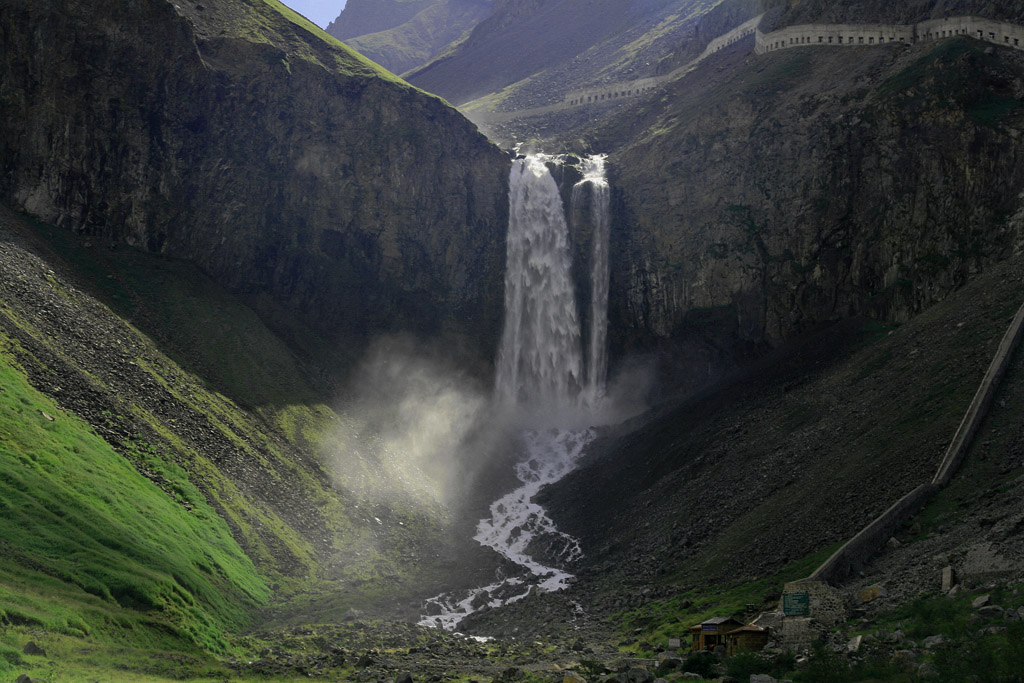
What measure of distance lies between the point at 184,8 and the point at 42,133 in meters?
23.4

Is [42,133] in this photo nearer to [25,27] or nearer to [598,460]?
[25,27]

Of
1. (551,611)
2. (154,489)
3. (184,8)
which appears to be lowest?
(551,611)

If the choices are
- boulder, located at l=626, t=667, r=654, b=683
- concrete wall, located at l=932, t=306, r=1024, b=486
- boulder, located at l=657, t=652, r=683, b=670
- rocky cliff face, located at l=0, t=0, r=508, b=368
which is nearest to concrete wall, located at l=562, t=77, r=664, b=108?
rocky cliff face, located at l=0, t=0, r=508, b=368

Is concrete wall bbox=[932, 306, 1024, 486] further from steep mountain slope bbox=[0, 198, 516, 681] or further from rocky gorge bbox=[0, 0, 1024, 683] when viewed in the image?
steep mountain slope bbox=[0, 198, 516, 681]

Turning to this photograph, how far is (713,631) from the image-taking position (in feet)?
145

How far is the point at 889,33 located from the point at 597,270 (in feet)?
140

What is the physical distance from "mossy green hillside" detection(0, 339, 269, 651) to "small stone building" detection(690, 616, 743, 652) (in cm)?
2492

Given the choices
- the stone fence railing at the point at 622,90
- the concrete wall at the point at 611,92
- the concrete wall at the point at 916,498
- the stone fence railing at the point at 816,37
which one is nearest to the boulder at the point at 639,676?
the concrete wall at the point at 916,498

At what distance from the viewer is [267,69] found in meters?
103

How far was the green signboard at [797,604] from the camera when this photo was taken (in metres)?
43.3

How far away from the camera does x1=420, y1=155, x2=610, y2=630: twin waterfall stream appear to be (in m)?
92.3

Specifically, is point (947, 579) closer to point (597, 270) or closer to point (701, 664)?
point (701, 664)

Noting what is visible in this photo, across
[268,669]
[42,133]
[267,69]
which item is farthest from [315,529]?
[267,69]

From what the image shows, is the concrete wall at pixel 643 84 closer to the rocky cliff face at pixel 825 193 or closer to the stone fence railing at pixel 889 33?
the stone fence railing at pixel 889 33
